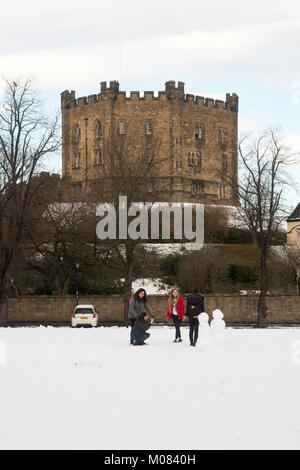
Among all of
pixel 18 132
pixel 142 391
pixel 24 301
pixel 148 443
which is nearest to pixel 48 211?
pixel 24 301

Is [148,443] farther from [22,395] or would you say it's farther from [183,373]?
[183,373]

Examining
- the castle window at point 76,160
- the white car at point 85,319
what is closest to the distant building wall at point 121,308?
the white car at point 85,319

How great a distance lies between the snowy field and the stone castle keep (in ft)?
224

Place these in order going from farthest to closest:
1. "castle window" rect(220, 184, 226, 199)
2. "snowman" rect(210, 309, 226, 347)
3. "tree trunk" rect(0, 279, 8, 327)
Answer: "castle window" rect(220, 184, 226, 199) < "tree trunk" rect(0, 279, 8, 327) < "snowman" rect(210, 309, 226, 347)

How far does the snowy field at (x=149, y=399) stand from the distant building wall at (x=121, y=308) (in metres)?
27.8

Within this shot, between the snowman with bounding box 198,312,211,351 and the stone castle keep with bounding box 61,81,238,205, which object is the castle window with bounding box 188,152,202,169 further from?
the snowman with bounding box 198,312,211,351

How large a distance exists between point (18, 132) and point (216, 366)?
2300 centimetres

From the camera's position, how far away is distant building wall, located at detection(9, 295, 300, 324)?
45188 millimetres

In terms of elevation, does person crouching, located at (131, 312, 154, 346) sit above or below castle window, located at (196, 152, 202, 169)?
below

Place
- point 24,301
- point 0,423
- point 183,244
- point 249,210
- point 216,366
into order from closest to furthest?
point 0,423, point 216,366, point 249,210, point 24,301, point 183,244

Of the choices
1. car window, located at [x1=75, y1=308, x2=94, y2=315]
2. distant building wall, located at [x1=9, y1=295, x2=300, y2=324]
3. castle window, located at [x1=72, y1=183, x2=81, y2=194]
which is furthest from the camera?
castle window, located at [x1=72, y1=183, x2=81, y2=194]

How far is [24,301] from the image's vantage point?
4544 centimetres

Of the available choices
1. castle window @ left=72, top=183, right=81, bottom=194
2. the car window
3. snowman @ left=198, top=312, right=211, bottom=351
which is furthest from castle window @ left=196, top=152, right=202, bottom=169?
snowman @ left=198, top=312, right=211, bottom=351

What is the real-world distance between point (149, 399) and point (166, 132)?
77206 millimetres
